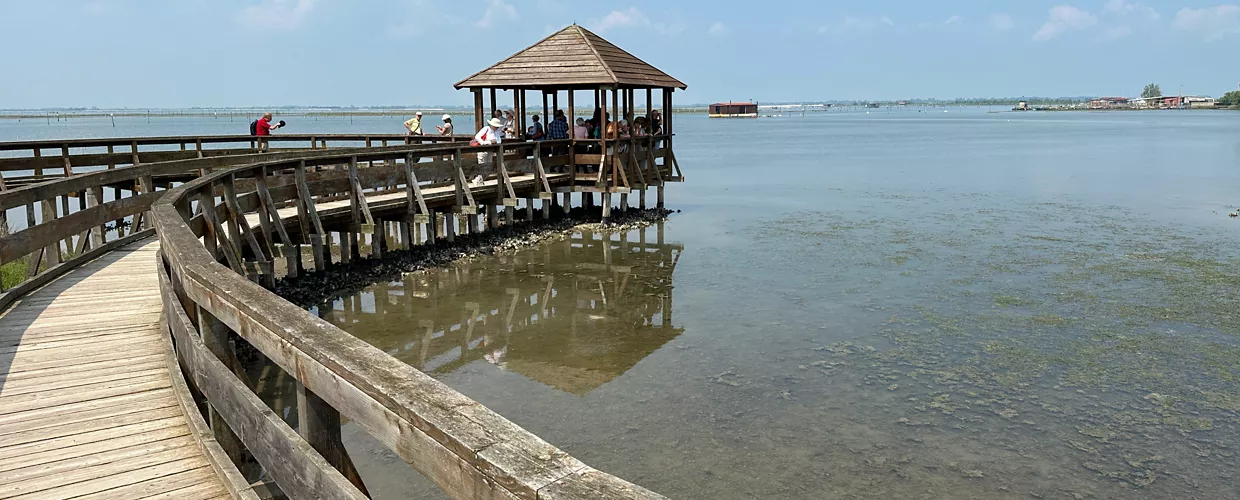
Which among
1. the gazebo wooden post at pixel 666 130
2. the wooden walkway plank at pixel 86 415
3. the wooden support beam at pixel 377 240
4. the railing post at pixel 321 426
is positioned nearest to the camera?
the railing post at pixel 321 426

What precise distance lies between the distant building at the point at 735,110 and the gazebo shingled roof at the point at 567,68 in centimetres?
13257

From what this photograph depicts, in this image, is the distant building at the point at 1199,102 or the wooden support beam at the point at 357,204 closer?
the wooden support beam at the point at 357,204

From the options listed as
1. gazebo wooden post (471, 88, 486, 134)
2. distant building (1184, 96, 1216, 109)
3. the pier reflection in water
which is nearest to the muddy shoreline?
the pier reflection in water

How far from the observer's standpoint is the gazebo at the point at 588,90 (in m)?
18.7

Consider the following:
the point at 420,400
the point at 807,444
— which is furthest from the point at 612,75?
the point at 420,400

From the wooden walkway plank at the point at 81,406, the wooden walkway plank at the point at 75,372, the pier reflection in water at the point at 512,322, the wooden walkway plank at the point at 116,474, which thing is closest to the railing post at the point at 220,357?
the wooden walkway plank at the point at 116,474

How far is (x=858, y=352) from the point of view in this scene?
30.6 feet

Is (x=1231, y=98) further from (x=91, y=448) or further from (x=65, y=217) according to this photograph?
(x=91, y=448)

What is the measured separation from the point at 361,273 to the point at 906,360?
7657mm

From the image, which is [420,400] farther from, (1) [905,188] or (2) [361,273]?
(1) [905,188]

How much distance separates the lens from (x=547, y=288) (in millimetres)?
12922

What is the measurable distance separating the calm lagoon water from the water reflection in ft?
0.16

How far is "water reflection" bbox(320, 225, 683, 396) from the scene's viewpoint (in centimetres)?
931

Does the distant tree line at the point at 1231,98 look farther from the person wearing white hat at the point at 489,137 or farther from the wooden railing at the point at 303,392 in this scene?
the wooden railing at the point at 303,392
